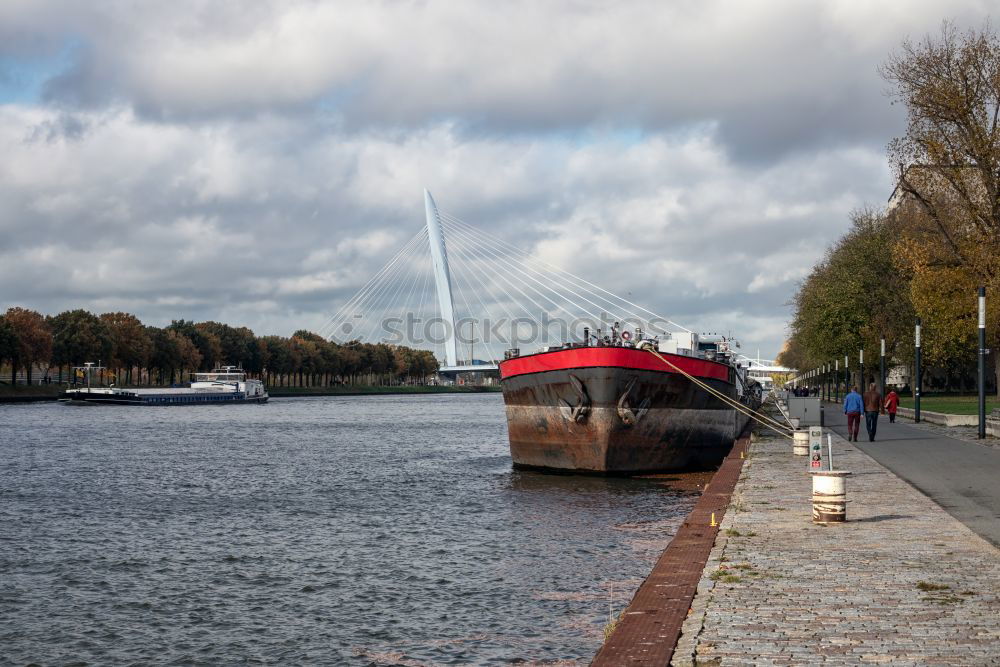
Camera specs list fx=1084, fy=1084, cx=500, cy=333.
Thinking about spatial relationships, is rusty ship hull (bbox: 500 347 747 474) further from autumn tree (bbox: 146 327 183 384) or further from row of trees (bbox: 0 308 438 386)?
autumn tree (bbox: 146 327 183 384)

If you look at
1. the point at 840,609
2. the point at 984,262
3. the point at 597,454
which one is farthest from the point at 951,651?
the point at 984,262

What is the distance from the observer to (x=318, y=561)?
57.0 feet

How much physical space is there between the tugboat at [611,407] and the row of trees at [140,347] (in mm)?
80551

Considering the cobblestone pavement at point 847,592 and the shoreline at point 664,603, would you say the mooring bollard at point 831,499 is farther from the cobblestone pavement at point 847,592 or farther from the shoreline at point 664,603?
the shoreline at point 664,603

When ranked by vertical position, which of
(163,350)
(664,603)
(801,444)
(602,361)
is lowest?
(664,603)

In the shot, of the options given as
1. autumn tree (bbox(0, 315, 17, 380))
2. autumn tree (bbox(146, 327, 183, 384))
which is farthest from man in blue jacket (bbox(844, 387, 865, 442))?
autumn tree (bbox(146, 327, 183, 384))

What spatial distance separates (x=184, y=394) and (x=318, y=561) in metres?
101

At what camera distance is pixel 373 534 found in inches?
800

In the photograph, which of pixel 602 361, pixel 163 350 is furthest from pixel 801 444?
pixel 163 350

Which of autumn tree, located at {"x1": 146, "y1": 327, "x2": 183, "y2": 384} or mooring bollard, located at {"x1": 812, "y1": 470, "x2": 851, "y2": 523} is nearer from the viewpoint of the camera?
mooring bollard, located at {"x1": 812, "y1": 470, "x2": 851, "y2": 523}

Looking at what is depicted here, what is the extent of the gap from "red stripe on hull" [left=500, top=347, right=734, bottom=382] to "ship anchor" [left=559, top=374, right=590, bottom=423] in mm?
463

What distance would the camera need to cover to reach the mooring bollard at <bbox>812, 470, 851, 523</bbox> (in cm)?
1439

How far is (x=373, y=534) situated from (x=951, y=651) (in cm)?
1376

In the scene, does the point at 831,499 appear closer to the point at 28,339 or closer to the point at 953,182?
the point at 953,182
